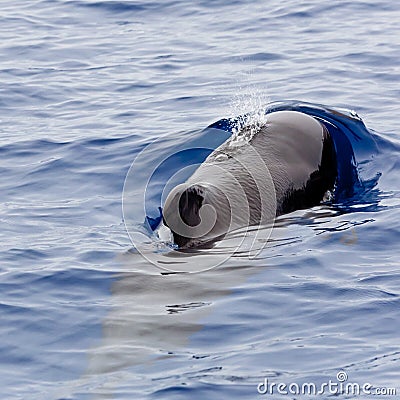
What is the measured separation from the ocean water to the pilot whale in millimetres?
271

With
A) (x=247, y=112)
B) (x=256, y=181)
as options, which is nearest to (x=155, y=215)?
(x=256, y=181)

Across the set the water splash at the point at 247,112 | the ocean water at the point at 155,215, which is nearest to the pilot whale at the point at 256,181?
the water splash at the point at 247,112

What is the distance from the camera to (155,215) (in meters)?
10.2

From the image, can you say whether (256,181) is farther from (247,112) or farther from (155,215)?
(247,112)

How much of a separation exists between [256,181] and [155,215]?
1.13m

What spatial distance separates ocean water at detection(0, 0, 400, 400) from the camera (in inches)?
269

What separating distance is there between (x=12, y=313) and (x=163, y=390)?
1.85m

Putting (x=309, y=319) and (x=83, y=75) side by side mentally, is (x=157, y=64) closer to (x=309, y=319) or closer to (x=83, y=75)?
(x=83, y=75)

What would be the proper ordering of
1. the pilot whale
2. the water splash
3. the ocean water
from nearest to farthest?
1. the ocean water
2. the pilot whale
3. the water splash

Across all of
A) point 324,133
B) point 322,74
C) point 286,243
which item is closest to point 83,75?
point 322,74

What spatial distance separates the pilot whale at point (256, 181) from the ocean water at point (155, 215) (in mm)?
271

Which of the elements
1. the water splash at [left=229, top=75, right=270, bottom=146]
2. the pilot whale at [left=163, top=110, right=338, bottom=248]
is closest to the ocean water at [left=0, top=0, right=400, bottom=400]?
the water splash at [left=229, top=75, right=270, bottom=146]

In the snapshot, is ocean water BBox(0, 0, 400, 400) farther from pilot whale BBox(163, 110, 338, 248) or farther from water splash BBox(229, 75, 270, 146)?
pilot whale BBox(163, 110, 338, 248)

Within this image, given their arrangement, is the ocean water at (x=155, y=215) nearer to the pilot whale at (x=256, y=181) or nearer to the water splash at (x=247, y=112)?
the water splash at (x=247, y=112)
